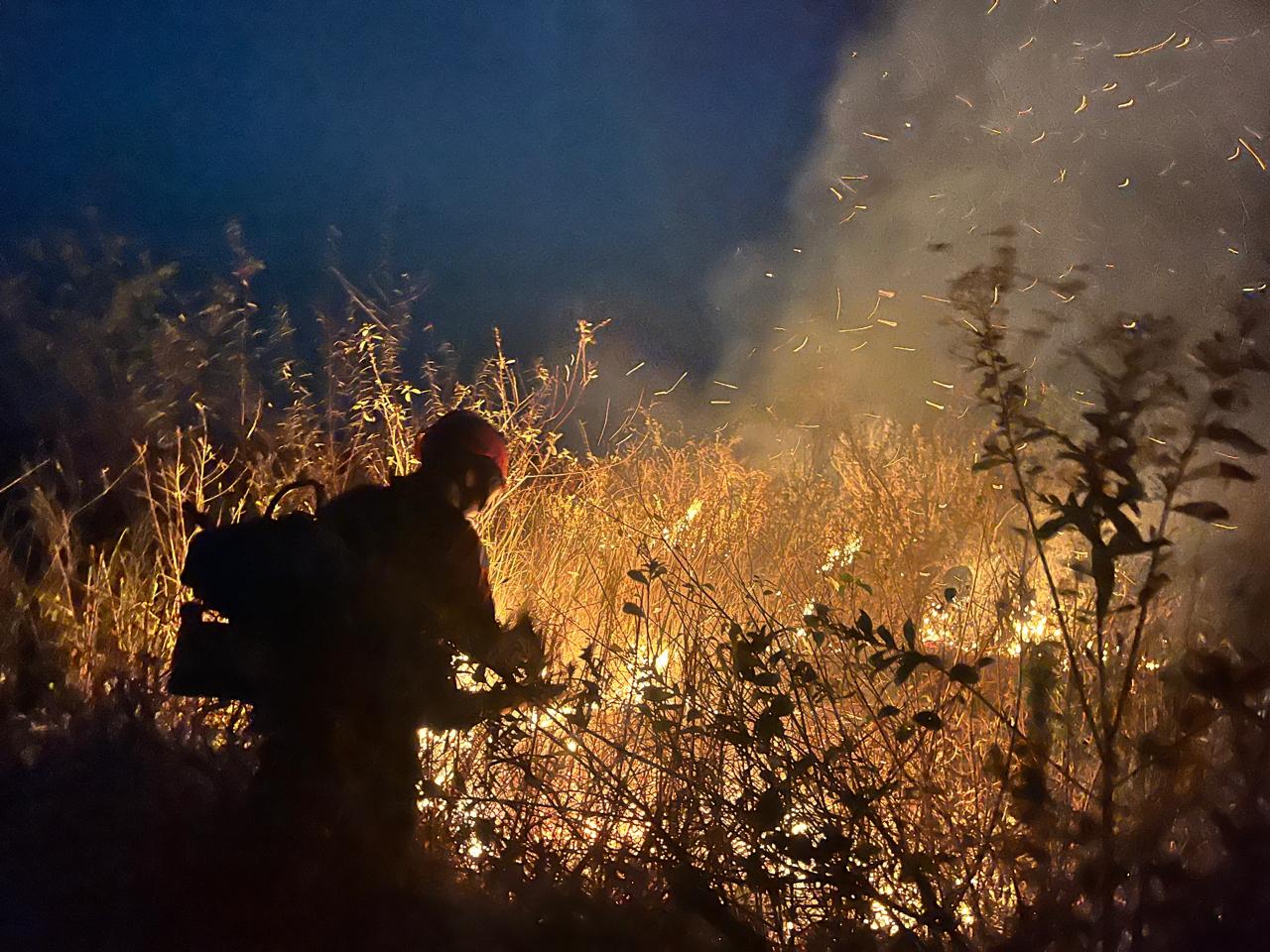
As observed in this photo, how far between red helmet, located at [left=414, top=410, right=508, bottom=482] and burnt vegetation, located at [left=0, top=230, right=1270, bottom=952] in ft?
1.73

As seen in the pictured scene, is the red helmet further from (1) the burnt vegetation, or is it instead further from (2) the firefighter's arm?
(1) the burnt vegetation

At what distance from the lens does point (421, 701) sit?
2.65m

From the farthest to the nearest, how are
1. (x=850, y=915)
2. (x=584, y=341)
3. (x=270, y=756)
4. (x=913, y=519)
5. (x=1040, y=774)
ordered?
(x=913, y=519) → (x=584, y=341) → (x=270, y=756) → (x=850, y=915) → (x=1040, y=774)

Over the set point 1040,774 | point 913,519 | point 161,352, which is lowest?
point 1040,774

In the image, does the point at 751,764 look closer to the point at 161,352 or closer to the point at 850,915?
the point at 850,915

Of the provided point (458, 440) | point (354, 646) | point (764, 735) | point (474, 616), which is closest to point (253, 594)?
point (354, 646)

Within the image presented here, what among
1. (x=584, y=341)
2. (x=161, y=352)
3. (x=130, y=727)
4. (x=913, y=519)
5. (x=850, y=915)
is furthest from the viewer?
(x=161, y=352)

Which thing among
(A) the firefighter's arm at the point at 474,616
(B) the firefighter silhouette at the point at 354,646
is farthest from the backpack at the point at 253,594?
(A) the firefighter's arm at the point at 474,616

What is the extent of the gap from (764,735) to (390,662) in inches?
35.5

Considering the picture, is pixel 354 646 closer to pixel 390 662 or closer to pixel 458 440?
pixel 390 662

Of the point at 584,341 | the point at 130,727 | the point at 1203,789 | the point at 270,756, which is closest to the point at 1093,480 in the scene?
the point at 1203,789

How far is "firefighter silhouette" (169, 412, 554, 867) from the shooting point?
259cm

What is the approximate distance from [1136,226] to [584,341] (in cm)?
307

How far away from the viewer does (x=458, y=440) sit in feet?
9.42
